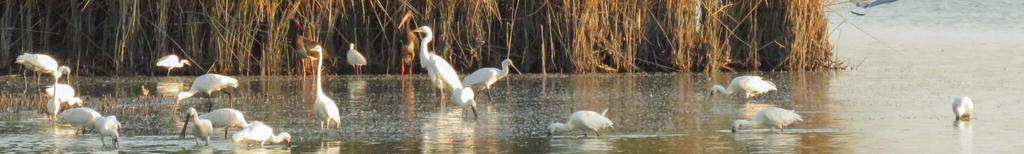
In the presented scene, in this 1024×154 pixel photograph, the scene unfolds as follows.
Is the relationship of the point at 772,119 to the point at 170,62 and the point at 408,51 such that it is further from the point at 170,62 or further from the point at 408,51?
the point at 170,62

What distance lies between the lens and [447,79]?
14.6 meters

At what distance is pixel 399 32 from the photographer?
18016 millimetres

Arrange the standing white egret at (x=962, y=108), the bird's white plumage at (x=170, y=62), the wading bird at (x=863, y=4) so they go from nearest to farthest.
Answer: the standing white egret at (x=962, y=108), the bird's white plumage at (x=170, y=62), the wading bird at (x=863, y=4)

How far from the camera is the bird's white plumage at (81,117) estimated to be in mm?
10938

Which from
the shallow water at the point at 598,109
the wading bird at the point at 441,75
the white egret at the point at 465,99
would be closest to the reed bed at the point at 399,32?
the shallow water at the point at 598,109

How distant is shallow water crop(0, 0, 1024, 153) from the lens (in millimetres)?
10555

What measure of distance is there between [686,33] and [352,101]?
4.84m

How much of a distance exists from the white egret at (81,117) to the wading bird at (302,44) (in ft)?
19.1

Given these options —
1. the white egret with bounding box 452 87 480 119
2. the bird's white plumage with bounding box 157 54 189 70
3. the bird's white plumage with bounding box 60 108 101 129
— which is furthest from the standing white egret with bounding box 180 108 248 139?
the bird's white plumage with bounding box 157 54 189 70

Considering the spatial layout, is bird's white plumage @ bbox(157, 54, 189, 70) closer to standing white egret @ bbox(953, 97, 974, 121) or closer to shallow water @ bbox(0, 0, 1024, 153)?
shallow water @ bbox(0, 0, 1024, 153)

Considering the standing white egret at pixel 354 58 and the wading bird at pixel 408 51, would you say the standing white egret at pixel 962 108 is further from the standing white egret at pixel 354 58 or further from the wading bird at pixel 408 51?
the standing white egret at pixel 354 58

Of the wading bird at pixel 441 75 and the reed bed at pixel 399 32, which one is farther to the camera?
the reed bed at pixel 399 32

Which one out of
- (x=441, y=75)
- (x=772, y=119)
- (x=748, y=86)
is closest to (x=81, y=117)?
(x=772, y=119)

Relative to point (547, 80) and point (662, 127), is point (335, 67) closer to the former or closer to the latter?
point (547, 80)
